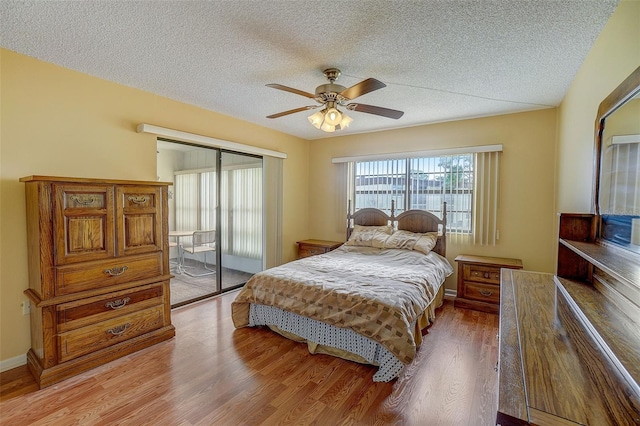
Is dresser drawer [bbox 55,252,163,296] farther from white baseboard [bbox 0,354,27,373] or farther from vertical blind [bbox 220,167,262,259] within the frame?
vertical blind [bbox 220,167,262,259]

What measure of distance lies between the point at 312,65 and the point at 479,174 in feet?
8.92

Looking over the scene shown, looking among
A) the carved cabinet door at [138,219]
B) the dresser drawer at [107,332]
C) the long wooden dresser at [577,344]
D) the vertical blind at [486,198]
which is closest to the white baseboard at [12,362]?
the dresser drawer at [107,332]

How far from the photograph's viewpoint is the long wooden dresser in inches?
30.4

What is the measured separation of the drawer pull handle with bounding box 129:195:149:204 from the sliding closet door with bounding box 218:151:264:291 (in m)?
1.41

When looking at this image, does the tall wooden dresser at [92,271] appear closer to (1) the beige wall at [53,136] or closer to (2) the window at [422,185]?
(1) the beige wall at [53,136]

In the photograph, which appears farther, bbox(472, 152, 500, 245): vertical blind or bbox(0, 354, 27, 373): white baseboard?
bbox(472, 152, 500, 245): vertical blind

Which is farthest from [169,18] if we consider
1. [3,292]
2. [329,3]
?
[3,292]

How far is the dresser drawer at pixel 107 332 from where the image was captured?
2203 millimetres

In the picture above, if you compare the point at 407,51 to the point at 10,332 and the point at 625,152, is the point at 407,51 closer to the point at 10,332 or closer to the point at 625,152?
the point at 625,152

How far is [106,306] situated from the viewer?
241 cm

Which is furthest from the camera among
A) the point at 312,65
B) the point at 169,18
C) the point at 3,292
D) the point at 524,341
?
the point at 312,65

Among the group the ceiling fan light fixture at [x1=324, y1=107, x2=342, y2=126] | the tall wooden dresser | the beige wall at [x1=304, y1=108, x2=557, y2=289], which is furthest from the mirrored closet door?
the beige wall at [x1=304, y1=108, x2=557, y2=289]

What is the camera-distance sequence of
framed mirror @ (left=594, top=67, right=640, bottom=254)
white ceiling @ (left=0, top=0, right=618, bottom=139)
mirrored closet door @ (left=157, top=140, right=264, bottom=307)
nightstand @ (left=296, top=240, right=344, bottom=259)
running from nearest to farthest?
framed mirror @ (left=594, top=67, right=640, bottom=254), white ceiling @ (left=0, top=0, right=618, bottom=139), mirrored closet door @ (left=157, top=140, right=264, bottom=307), nightstand @ (left=296, top=240, right=344, bottom=259)

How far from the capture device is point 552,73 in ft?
8.29
